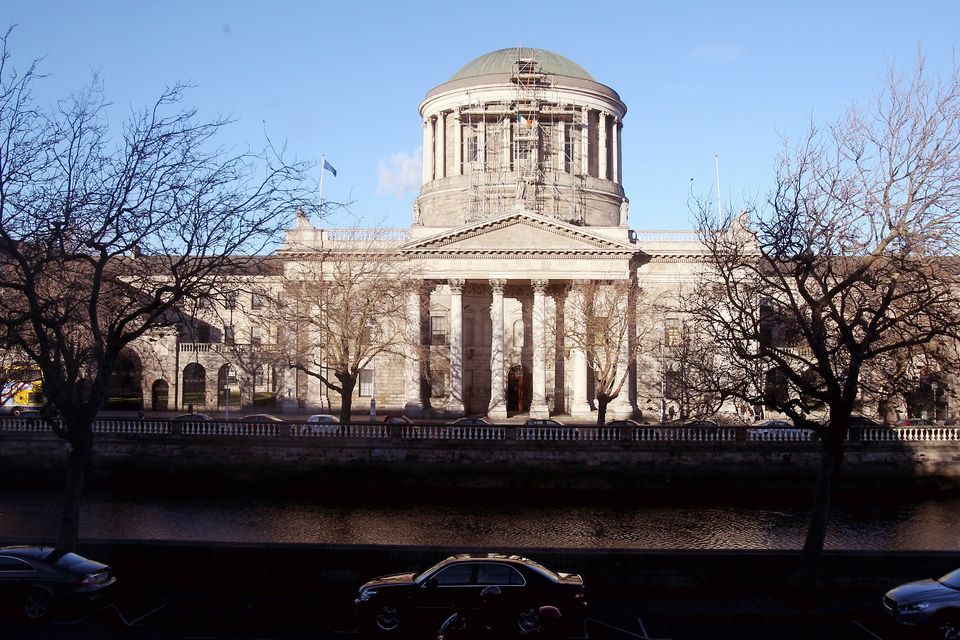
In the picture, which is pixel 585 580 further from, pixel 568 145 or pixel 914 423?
pixel 568 145

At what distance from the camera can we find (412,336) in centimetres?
5278

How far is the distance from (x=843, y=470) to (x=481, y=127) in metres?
41.0

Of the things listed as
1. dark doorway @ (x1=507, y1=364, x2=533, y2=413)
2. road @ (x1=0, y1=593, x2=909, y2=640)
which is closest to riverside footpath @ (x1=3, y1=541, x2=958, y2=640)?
road @ (x1=0, y1=593, x2=909, y2=640)

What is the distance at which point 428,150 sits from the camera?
73.7 metres

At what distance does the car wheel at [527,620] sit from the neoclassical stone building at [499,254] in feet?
99.5

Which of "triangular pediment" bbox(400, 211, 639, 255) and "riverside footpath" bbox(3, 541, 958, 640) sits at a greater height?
"triangular pediment" bbox(400, 211, 639, 255)

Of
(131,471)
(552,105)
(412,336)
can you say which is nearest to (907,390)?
(131,471)

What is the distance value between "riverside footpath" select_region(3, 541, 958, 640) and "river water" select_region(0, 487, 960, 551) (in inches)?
298

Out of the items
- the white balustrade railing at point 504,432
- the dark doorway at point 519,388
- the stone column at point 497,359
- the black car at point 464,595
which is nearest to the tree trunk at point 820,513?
the black car at point 464,595

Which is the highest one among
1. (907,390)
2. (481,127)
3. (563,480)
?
(481,127)

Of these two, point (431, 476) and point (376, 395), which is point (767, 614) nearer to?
point (431, 476)

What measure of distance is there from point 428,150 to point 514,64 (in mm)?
9746

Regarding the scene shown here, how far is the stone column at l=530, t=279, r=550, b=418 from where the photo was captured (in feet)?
173

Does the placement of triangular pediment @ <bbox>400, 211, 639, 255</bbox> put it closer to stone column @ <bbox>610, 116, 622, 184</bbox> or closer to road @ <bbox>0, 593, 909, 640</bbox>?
stone column @ <bbox>610, 116, 622, 184</bbox>
